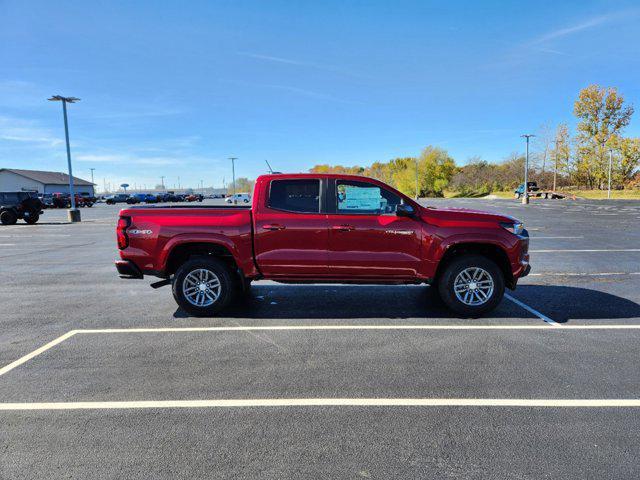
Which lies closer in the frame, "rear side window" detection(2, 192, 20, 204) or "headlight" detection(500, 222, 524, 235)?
"headlight" detection(500, 222, 524, 235)

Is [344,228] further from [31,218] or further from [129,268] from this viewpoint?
[31,218]

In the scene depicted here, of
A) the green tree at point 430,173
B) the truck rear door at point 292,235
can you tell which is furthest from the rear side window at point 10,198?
the green tree at point 430,173

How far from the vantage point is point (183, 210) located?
5918 mm

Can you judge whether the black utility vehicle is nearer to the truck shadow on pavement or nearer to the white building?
the truck shadow on pavement

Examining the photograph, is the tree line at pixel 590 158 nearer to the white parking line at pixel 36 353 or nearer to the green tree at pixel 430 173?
the green tree at pixel 430 173

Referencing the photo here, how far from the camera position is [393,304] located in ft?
21.3

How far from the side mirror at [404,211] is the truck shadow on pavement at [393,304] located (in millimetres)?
1443

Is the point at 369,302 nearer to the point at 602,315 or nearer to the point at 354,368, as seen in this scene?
the point at 354,368

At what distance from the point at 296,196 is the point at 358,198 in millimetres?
879

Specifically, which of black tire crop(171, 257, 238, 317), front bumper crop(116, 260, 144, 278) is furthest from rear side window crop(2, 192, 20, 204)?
black tire crop(171, 257, 238, 317)

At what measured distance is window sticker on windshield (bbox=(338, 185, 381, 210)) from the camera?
584 cm

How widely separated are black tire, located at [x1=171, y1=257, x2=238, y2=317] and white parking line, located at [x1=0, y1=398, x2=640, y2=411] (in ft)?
7.89

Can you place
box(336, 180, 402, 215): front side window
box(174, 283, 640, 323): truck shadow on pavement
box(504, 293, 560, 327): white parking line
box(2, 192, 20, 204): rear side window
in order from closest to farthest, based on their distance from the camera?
box(504, 293, 560, 327): white parking line
box(336, 180, 402, 215): front side window
box(174, 283, 640, 323): truck shadow on pavement
box(2, 192, 20, 204): rear side window

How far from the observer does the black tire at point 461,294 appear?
572cm
